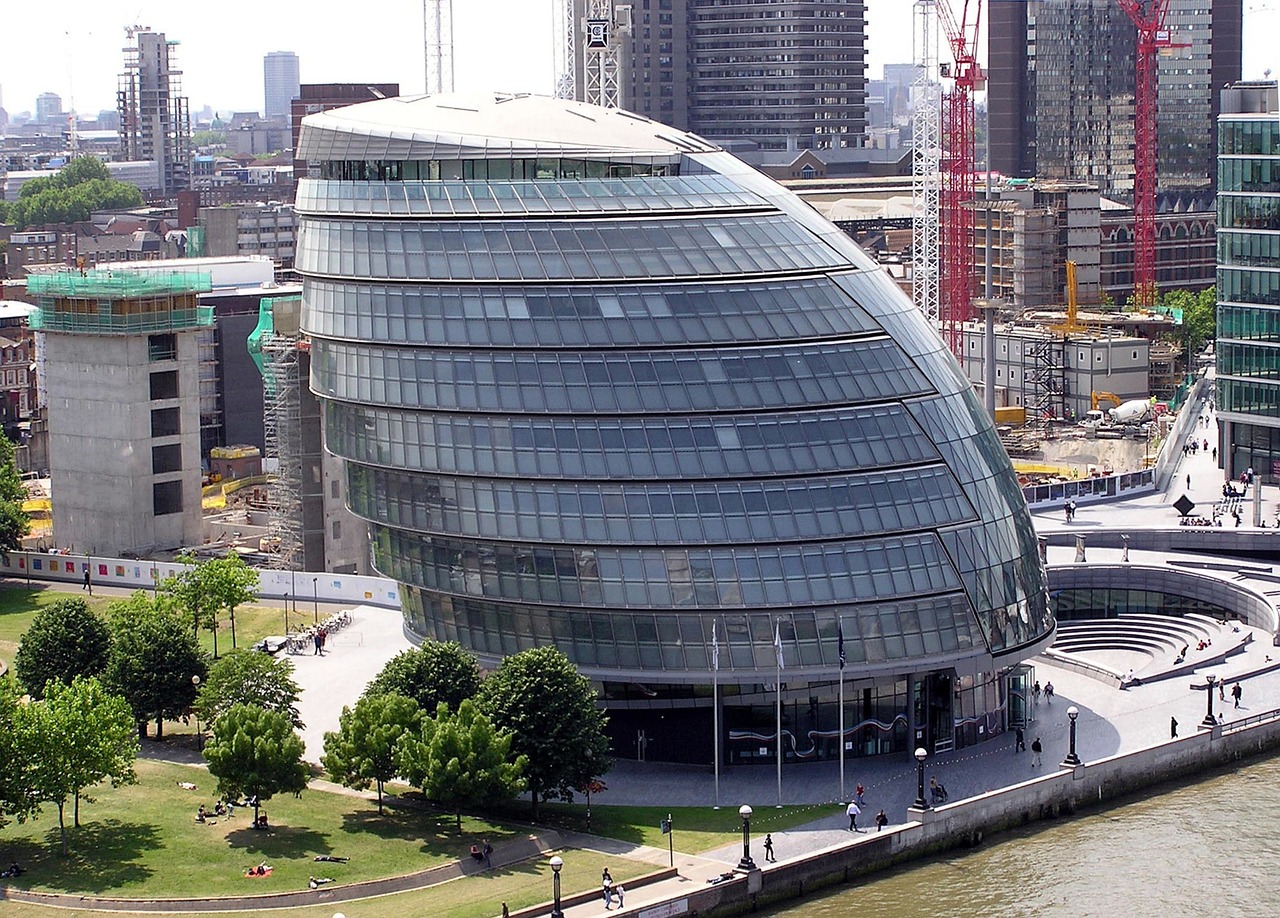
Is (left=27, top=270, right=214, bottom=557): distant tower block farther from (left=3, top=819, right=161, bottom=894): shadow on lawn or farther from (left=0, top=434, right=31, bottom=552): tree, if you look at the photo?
(left=3, top=819, right=161, bottom=894): shadow on lawn

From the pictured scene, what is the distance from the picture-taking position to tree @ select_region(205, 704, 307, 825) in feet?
277

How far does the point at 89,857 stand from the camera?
3216 inches

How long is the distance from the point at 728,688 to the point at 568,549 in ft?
26.9

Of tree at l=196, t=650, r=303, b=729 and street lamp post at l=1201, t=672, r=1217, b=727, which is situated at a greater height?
tree at l=196, t=650, r=303, b=729

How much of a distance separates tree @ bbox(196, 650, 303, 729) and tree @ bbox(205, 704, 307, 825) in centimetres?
480

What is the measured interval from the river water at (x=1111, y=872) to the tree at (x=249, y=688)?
72.9ft

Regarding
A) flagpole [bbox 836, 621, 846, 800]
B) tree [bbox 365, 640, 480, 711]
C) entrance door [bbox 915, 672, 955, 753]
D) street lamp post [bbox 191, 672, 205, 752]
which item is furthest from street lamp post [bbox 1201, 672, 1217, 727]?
street lamp post [bbox 191, 672, 205, 752]

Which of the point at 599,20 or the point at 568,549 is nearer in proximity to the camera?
the point at 568,549

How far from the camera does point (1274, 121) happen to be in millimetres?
147250

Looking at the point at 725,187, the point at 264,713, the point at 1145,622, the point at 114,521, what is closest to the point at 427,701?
the point at 264,713

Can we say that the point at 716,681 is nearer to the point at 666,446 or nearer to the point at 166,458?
the point at 666,446

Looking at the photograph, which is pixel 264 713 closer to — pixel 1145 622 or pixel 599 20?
pixel 1145 622

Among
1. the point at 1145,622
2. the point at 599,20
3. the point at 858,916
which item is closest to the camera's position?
the point at 858,916

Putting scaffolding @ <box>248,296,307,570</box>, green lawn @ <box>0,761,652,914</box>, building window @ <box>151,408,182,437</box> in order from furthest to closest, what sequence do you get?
building window @ <box>151,408,182,437</box>, scaffolding @ <box>248,296,307,570</box>, green lawn @ <box>0,761,652,914</box>
